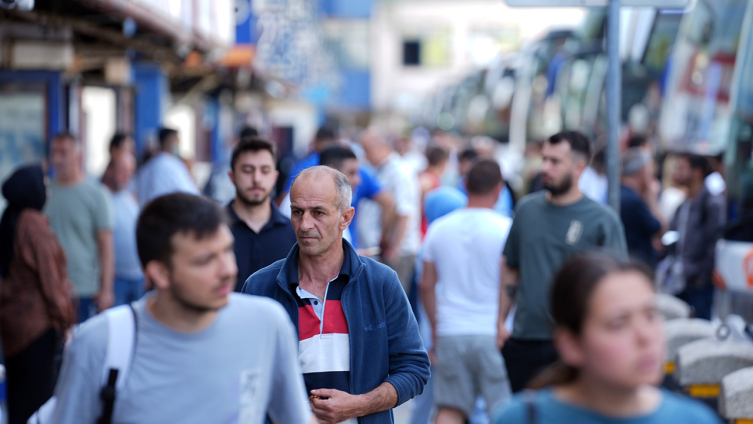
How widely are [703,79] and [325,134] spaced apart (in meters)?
4.11

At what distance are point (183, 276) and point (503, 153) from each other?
21.8 m

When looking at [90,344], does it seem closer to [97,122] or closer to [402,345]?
[402,345]

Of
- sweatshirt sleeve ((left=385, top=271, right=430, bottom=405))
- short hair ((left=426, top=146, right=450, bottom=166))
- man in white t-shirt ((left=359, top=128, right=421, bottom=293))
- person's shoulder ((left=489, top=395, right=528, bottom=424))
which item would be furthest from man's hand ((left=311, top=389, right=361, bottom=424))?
short hair ((left=426, top=146, right=450, bottom=166))

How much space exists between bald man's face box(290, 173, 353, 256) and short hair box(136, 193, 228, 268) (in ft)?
3.24

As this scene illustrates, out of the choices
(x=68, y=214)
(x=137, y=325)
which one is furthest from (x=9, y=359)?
(x=137, y=325)

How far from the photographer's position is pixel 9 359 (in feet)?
19.7

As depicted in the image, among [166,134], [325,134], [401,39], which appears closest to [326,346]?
[325,134]

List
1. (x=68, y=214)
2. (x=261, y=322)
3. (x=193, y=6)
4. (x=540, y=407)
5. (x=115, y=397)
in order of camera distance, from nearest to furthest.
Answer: (x=540, y=407) → (x=115, y=397) → (x=261, y=322) → (x=68, y=214) → (x=193, y=6)

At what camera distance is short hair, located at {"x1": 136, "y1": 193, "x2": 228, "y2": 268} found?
96.8 inches

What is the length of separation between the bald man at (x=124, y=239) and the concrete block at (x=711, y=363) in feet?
14.3

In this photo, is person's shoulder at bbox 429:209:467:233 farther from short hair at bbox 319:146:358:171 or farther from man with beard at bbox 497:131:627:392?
short hair at bbox 319:146:358:171

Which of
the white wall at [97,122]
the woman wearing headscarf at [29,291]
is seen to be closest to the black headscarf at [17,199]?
the woman wearing headscarf at [29,291]

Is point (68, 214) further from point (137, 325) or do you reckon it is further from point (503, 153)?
point (503, 153)

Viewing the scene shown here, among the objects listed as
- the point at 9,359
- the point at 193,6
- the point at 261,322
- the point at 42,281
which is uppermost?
the point at 193,6
